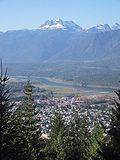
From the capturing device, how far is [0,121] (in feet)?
45.3

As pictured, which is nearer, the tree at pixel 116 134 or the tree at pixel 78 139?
the tree at pixel 116 134

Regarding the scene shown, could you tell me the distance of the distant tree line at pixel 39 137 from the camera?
547 inches

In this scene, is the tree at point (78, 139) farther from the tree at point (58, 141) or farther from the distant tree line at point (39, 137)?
the tree at point (58, 141)

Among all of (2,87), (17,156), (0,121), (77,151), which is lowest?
(77,151)

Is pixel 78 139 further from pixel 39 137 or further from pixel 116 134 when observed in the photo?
pixel 116 134

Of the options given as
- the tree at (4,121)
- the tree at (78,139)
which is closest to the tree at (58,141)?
the tree at (78,139)

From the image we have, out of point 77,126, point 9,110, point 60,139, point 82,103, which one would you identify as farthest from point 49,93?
point 9,110

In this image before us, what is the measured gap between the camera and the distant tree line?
547 inches

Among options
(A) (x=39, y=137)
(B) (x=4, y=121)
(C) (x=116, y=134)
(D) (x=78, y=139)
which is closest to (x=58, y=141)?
(A) (x=39, y=137)

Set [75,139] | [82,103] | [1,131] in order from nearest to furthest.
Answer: [1,131]
[75,139]
[82,103]

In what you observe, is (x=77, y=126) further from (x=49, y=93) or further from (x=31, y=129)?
(x=49, y=93)

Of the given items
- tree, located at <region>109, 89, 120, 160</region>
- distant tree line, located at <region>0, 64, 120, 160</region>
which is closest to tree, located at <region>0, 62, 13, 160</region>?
distant tree line, located at <region>0, 64, 120, 160</region>

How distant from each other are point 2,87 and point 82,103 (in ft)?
303

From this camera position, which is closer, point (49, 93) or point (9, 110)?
point (9, 110)
